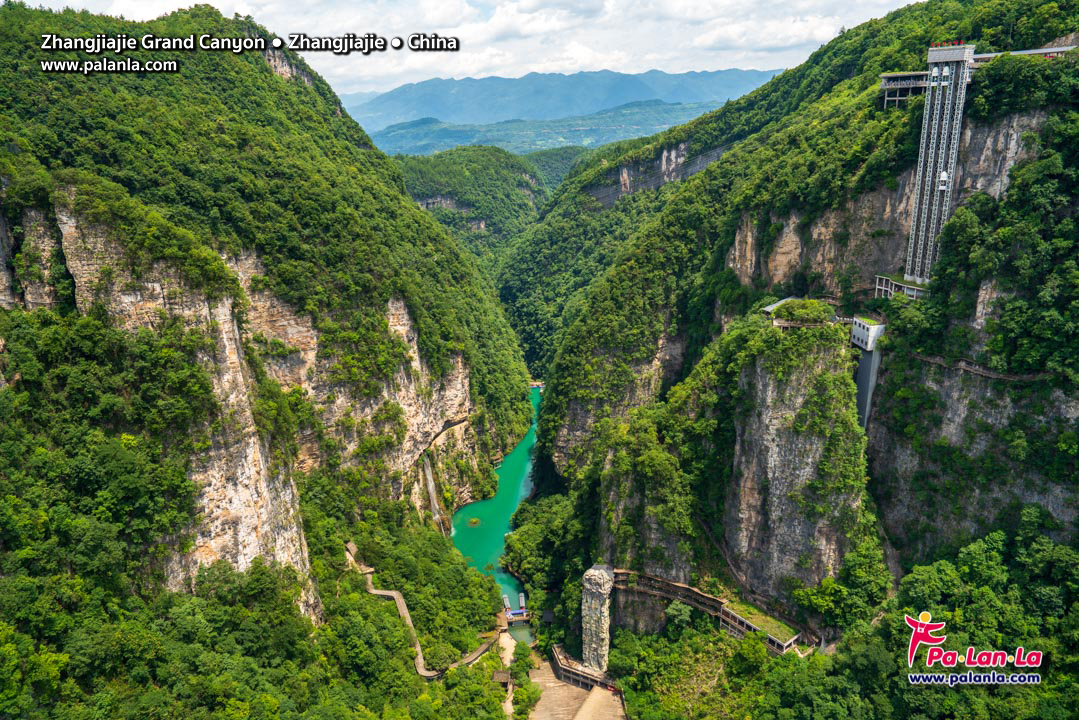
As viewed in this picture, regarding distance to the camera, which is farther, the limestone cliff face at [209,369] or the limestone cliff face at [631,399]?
the limestone cliff face at [631,399]

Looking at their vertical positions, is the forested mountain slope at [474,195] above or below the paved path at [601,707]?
above

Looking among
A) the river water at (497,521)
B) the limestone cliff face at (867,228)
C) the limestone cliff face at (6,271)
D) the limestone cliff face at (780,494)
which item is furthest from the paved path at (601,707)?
the limestone cliff face at (6,271)

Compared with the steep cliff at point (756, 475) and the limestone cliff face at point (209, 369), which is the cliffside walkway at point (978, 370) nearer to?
the steep cliff at point (756, 475)

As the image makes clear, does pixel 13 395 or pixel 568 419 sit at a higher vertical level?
pixel 13 395

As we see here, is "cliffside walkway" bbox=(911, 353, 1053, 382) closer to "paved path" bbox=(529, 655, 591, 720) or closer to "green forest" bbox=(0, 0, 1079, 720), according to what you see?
"green forest" bbox=(0, 0, 1079, 720)

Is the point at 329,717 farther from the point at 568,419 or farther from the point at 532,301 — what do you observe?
the point at 532,301

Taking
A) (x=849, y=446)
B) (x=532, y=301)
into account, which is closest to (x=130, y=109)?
(x=849, y=446)

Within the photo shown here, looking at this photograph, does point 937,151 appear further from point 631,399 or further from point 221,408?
point 221,408
